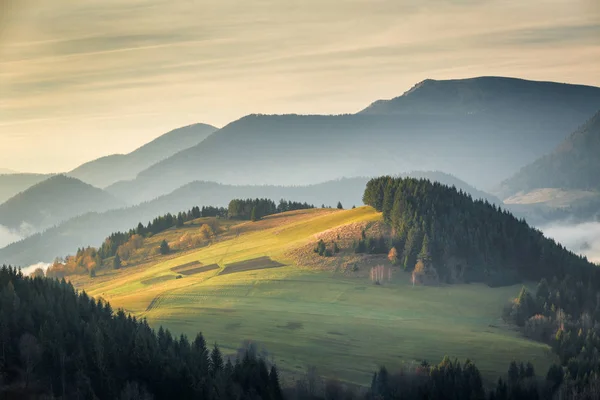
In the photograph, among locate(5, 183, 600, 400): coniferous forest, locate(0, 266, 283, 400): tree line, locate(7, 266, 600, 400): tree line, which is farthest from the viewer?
locate(5, 183, 600, 400): coniferous forest

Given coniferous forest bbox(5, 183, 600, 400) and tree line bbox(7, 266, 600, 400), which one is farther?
coniferous forest bbox(5, 183, 600, 400)

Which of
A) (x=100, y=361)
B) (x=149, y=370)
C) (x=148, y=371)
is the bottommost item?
(x=148, y=371)

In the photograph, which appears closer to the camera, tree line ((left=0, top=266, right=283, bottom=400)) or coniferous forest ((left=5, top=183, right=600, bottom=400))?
tree line ((left=0, top=266, right=283, bottom=400))

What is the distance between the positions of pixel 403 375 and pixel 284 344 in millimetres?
27661

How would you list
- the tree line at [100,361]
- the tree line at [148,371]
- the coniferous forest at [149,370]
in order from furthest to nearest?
the coniferous forest at [149,370], the tree line at [148,371], the tree line at [100,361]

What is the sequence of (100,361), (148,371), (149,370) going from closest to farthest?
(100,361) < (148,371) < (149,370)

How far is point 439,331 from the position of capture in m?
198

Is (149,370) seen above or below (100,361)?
below

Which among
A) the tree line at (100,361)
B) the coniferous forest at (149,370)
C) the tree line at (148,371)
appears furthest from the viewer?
the coniferous forest at (149,370)

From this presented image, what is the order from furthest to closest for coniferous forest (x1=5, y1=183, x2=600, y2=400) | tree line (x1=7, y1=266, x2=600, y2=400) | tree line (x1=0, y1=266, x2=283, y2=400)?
1. coniferous forest (x1=5, y1=183, x2=600, y2=400)
2. tree line (x1=7, y1=266, x2=600, y2=400)
3. tree line (x1=0, y1=266, x2=283, y2=400)

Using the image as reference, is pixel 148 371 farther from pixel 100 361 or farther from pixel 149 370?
pixel 100 361

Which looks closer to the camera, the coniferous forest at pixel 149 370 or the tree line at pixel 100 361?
the tree line at pixel 100 361

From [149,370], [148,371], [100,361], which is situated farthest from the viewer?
[149,370]

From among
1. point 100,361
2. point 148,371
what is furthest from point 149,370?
point 100,361
